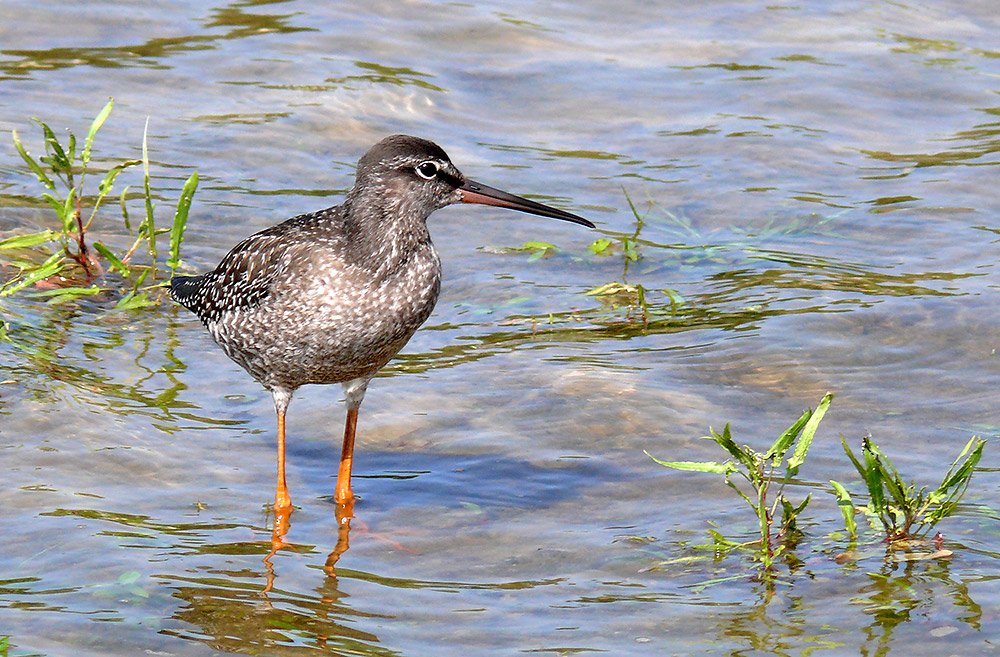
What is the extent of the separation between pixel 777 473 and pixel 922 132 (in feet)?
20.2

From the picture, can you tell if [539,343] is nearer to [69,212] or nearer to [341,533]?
[341,533]

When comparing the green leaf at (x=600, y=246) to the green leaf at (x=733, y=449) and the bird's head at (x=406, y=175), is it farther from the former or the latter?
the green leaf at (x=733, y=449)

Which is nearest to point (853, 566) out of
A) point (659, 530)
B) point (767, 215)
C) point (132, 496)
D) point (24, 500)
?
point (659, 530)

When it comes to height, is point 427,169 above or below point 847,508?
above

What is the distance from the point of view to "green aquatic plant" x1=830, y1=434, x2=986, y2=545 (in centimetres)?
542

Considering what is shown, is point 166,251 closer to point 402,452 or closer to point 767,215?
point 402,452

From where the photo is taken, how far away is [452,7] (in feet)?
47.5

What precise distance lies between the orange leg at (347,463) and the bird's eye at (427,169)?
1374 mm

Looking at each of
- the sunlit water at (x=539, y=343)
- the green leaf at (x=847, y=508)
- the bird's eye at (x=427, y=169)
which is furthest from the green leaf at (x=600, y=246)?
the green leaf at (x=847, y=508)

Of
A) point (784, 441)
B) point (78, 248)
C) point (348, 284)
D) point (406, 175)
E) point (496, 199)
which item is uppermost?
point (406, 175)

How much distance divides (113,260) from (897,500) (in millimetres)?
5354

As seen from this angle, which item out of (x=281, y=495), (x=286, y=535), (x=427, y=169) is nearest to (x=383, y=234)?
(x=427, y=169)

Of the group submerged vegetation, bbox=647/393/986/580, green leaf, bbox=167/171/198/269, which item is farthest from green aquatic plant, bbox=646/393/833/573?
green leaf, bbox=167/171/198/269

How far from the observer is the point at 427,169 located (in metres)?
6.83
